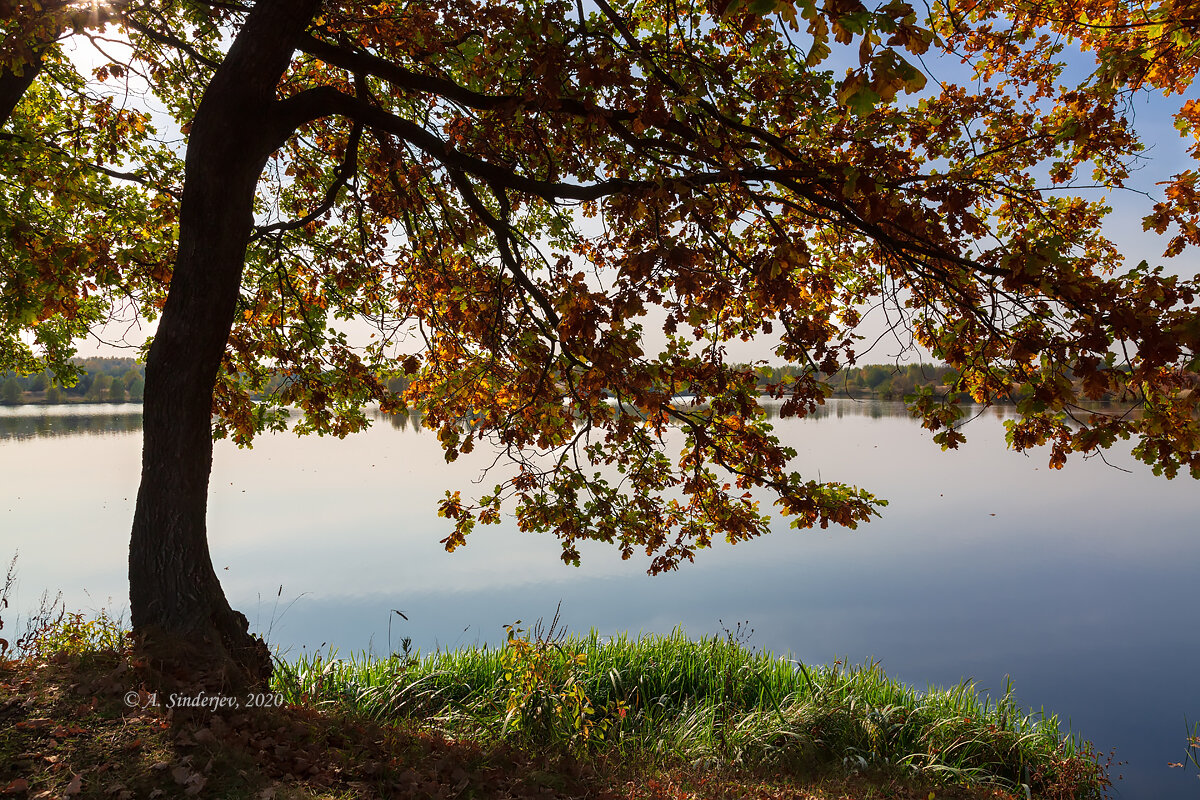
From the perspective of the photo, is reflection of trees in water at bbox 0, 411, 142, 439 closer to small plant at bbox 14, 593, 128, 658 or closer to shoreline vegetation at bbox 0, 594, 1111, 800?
small plant at bbox 14, 593, 128, 658

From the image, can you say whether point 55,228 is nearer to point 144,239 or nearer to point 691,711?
point 144,239

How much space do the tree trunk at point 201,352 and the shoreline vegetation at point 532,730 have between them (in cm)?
49

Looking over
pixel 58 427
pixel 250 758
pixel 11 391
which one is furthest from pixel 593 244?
pixel 11 391

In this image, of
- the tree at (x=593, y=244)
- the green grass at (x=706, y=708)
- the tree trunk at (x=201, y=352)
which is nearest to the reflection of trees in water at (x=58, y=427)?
the tree at (x=593, y=244)

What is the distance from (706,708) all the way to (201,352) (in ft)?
22.0

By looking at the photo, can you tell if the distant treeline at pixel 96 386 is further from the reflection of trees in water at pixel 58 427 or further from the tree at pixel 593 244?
the tree at pixel 593 244

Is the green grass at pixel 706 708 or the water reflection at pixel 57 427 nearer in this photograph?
the green grass at pixel 706 708

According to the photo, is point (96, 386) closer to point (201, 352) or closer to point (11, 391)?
point (11, 391)

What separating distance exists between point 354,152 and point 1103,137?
7.49 m

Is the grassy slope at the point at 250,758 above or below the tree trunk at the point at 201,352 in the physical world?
below

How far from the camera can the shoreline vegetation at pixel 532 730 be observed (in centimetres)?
357

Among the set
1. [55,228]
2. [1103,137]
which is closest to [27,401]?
[55,228]

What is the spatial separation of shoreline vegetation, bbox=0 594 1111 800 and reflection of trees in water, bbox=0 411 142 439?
47132 mm

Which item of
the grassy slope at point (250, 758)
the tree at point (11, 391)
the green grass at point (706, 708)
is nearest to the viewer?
the grassy slope at point (250, 758)
